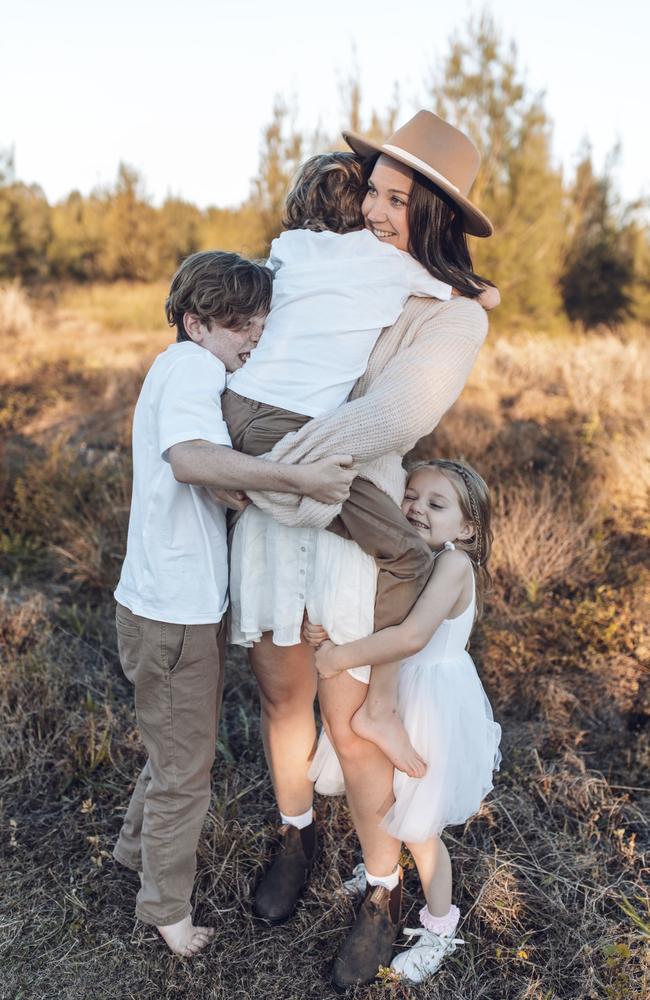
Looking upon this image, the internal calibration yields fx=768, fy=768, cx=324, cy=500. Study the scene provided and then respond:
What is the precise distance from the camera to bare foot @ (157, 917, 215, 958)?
2.05 metres

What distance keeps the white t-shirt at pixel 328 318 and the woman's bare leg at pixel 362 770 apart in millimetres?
703

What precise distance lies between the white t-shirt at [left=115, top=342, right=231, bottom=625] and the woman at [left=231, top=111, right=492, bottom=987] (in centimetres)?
8

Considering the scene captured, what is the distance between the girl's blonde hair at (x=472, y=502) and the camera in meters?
2.08

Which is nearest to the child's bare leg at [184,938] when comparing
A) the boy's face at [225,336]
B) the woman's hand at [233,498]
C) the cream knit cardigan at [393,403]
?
the woman's hand at [233,498]

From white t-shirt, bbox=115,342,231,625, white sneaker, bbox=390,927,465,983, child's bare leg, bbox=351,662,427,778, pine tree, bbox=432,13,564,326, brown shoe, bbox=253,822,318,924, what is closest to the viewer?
white t-shirt, bbox=115,342,231,625

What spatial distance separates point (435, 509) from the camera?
2.07 metres

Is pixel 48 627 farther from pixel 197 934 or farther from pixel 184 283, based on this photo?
pixel 184 283

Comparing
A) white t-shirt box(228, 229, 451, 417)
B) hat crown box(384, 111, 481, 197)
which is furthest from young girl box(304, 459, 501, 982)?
hat crown box(384, 111, 481, 197)

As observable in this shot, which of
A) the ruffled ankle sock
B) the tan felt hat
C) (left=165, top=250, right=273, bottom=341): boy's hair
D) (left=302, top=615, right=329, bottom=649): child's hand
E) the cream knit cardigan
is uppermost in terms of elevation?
the tan felt hat

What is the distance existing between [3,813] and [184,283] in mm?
1900

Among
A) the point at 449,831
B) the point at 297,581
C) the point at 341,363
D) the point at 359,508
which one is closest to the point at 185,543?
the point at 297,581

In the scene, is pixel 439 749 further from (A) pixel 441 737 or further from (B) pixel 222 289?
(B) pixel 222 289

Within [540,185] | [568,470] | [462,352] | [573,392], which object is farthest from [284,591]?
[540,185]

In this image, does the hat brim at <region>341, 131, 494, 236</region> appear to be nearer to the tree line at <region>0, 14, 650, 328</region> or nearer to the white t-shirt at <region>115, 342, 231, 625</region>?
the white t-shirt at <region>115, 342, 231, 625</region>
